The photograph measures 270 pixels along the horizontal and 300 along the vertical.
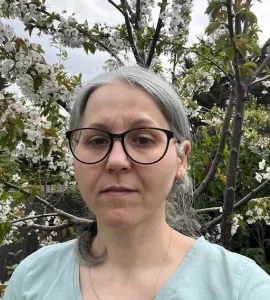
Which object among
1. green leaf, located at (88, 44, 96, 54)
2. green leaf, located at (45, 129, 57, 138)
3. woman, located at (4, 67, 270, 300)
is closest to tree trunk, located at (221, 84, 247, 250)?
green leaf, located at (88, 44, 96, 54)

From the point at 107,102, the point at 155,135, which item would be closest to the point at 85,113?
the point at 107,102

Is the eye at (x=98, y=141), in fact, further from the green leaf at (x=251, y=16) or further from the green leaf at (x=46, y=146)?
the green leaf at (x=251, y=16)

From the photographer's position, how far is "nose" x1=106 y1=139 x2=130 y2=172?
1031mm

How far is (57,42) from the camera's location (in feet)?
8.11

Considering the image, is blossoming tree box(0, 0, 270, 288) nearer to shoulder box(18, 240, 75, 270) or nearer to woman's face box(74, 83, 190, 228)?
shoulder box(18, 240, 75, 270)

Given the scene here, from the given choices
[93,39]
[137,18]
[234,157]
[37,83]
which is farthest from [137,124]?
[137,18]

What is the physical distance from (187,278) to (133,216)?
19 cm

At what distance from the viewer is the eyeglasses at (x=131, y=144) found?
1.06m

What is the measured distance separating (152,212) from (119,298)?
232 millimetres

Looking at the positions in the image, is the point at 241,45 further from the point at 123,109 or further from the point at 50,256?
the point at 50,256

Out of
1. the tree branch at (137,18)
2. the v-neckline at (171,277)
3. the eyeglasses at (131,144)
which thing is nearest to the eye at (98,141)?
the eyeglasses at (131,144)

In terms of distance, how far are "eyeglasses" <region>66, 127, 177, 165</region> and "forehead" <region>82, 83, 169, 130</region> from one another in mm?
17

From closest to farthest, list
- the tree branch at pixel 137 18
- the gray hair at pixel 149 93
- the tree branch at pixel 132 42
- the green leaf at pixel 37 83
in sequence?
the gray hair at pixel 149 93 → the green leaf at pixel 37 83 → the tree branch at pixel 132 42 → the tree branch at pixel 137 18

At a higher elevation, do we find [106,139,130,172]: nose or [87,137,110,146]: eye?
[87,137,110,146]: eye
